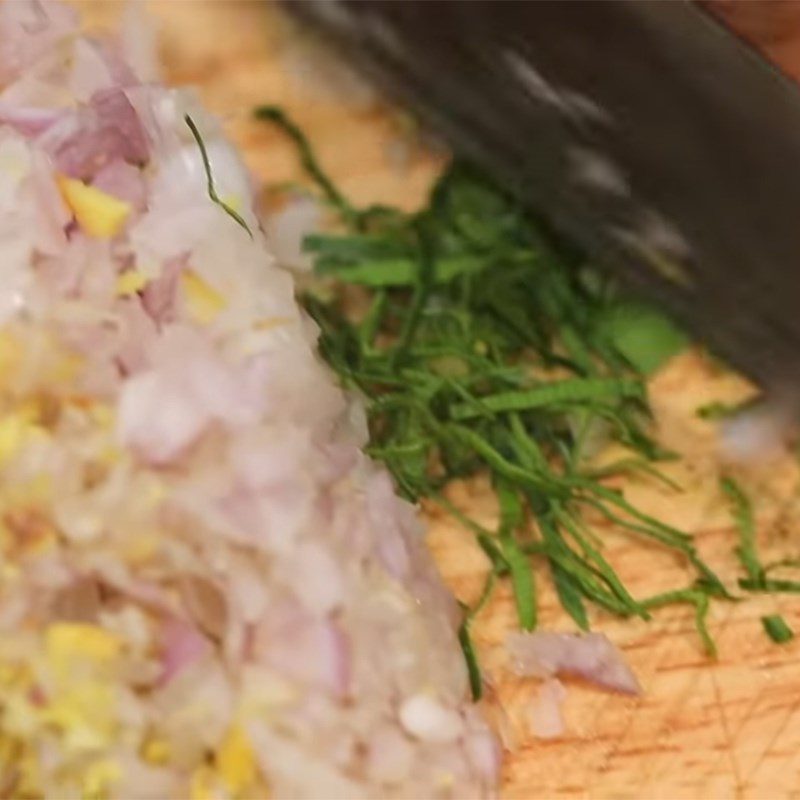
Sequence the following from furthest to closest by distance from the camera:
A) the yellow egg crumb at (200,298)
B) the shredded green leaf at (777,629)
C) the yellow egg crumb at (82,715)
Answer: the shredded green leaf at (777,629)
the yellow egg crumb at (200,298)
the yellow egg crumb at (82,715)

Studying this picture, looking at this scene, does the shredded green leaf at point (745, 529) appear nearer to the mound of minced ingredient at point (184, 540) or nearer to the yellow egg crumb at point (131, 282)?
the mound of minced ingredient at point (184, 540)

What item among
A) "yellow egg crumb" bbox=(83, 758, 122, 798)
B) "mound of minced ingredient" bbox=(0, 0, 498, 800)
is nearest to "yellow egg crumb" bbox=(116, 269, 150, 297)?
"mound of minced ingredient" bbox=(0, 0, 498, 800)

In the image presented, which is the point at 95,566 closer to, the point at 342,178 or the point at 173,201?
the point at 173,201

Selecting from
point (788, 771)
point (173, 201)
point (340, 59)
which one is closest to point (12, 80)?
point (173, 201)

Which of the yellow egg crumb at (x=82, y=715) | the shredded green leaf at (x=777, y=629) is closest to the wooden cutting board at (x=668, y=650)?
the shredded green leaf at (x=777, y=629)

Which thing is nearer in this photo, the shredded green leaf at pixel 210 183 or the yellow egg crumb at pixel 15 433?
the yellow egg crumb at pixel 15 433

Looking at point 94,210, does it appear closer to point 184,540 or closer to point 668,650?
point 184,540
